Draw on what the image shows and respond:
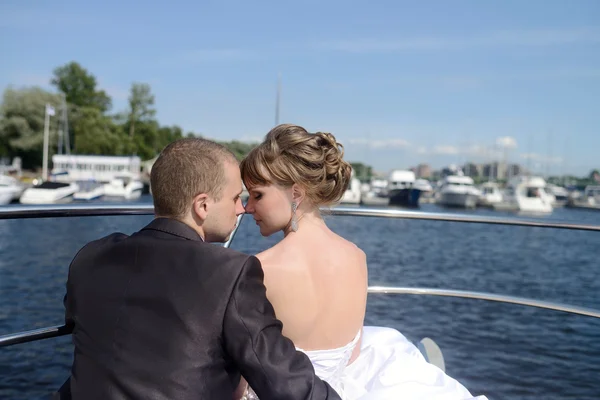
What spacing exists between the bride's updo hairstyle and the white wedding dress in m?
0.57

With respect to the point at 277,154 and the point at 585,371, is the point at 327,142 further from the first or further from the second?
the point at 585,371

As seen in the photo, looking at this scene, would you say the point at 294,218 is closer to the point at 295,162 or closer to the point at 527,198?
the point at 295,162

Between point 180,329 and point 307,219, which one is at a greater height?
point 307,219

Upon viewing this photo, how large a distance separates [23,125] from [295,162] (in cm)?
7321

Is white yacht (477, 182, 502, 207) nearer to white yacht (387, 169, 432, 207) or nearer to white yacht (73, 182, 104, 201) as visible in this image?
white yacht (387, 169, 432, 207)

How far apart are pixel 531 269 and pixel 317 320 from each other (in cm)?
2641

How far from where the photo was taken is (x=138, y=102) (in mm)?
90375

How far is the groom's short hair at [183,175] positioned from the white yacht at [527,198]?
67257 mm

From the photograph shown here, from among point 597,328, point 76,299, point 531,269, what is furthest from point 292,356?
point 531,269

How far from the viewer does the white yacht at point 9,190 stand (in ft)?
143

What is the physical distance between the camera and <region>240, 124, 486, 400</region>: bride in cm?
205

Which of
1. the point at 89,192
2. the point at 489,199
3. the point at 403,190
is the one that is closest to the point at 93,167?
the point at 89,192

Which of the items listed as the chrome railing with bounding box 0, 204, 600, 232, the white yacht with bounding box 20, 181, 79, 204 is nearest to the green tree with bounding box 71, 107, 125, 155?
the white yacht with bounding box 20, 181, 79, 204

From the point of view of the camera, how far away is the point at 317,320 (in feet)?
6.86
